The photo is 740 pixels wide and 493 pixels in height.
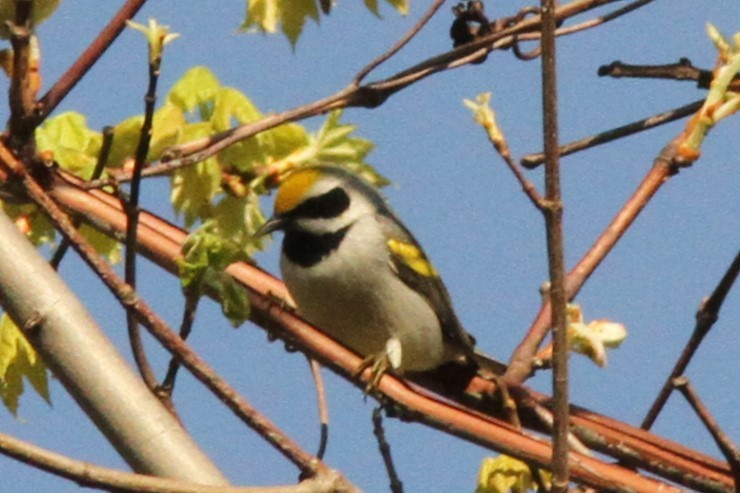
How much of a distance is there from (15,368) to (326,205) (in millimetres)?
1419

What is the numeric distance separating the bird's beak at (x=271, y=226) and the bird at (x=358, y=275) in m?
0.01

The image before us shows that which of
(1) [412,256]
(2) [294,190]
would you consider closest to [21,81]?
(2) [294,190]

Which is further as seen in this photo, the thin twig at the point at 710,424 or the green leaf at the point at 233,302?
the green leaf at the point at 233,302

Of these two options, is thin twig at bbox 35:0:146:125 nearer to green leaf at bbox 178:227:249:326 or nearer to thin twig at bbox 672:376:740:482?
green leaf at bbox 178:227:249:326

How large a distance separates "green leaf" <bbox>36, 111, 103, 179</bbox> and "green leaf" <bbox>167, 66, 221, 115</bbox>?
197 mm

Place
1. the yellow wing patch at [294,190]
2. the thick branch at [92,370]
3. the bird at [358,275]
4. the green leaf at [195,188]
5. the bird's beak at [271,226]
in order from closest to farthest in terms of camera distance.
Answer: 1. the thick branch at [92,370]
2. the green leaf at [195,188]
3. the bird's beak at [271,226]
4. the yellow wing patch at [294,190]
5. the bird at [358,275]

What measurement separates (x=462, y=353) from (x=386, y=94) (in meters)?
1.19

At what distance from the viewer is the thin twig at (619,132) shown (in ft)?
8.36

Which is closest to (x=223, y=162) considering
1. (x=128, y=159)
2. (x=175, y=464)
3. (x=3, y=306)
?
(x=128, y=159)

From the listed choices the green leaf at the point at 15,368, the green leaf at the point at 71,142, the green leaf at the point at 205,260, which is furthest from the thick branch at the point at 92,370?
the green leaf at the point at 71,142

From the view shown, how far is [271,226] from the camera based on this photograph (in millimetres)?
3596

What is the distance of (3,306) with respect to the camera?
6.42 ft

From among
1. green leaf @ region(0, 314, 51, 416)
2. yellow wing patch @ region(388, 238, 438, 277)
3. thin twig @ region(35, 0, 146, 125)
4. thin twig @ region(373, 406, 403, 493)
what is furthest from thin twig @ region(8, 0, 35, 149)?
yellow wing patch @ region(388, 238, 438, 277)

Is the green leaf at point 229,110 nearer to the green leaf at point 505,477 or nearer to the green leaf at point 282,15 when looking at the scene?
the green leaf at point 282,15
